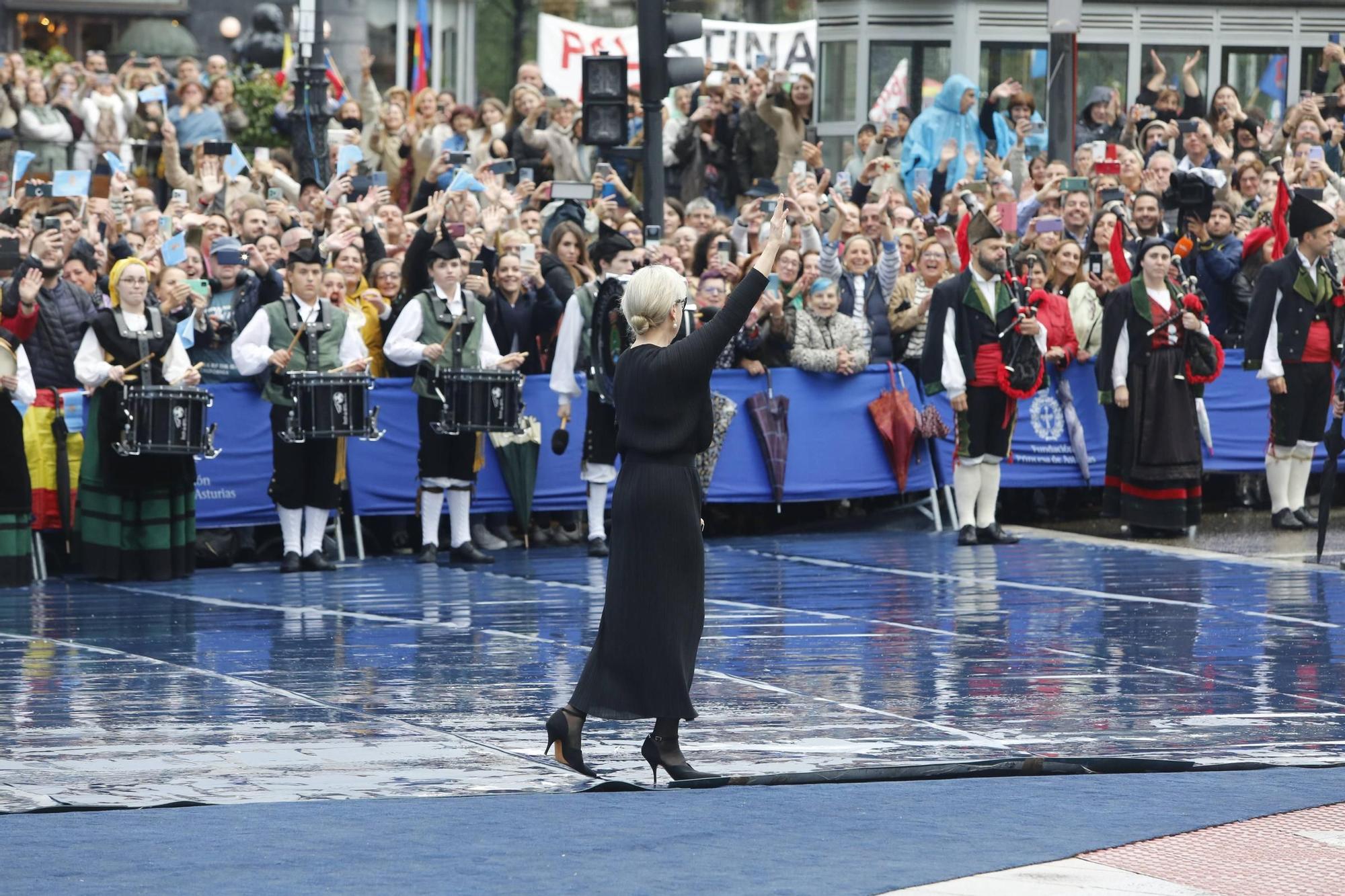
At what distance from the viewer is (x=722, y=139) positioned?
22484 mm

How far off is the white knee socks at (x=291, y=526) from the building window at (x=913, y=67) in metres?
12.5

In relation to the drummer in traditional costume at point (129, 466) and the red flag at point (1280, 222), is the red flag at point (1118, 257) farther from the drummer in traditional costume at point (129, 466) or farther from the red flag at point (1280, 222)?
the drummer in traditional costume at point (129, 466)

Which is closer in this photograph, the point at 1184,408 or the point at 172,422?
the point at 172,422

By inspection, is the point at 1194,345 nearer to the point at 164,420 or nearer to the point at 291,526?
the point at 291,526

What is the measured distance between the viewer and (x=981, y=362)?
16.1 meters

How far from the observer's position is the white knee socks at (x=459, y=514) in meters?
15.6

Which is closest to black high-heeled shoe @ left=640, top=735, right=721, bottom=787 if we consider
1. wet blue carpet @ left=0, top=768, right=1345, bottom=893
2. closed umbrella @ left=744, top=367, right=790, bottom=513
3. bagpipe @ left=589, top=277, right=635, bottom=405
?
wet blue carpet @ left=0, top=768, right=1345, bottom=893

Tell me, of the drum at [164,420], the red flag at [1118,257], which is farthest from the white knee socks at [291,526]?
the red flag at [1118,257]

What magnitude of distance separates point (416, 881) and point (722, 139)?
16.4 meters

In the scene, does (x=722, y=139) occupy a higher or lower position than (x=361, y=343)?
higher

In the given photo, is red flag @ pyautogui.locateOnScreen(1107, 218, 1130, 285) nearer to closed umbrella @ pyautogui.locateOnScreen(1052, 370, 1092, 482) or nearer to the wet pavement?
closed umbrella @ pyautogui.locateOnScreen(1052, 370, 1092, 482)

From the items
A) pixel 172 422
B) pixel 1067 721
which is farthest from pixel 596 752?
pixel 172 422

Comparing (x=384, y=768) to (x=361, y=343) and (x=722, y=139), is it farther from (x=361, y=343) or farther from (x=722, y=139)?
(x=722, y=139)

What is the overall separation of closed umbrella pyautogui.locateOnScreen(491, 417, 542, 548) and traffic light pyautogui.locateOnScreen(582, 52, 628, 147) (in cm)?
190
